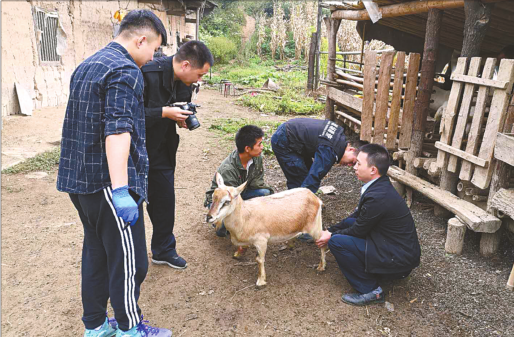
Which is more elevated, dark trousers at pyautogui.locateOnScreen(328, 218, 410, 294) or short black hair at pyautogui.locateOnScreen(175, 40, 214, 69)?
short black hair at pyautogui.locateOnScreen(175, 40, 214, 69)

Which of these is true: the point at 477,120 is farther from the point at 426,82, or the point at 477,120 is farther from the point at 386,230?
the point at 386,230

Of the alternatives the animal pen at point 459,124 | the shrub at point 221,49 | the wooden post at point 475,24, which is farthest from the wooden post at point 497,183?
the shrub at point 221,49

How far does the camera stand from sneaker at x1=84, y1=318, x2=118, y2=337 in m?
2.77

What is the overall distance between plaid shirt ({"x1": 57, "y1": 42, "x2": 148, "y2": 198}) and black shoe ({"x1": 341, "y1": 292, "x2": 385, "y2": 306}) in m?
2.23

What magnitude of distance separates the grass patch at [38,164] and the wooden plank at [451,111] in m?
6.36

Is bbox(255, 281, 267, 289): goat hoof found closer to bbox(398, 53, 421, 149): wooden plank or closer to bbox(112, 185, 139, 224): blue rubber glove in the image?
bbox(112, 185, 139, 224): blue rubber glove

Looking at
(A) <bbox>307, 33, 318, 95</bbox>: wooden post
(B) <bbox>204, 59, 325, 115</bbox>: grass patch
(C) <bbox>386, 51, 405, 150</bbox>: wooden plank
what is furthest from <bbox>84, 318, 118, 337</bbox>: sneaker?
(A) <bbox>307, 33, 318, 95</bbox>: wooden post

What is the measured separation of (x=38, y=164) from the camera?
6.67m

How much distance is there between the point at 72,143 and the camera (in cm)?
240

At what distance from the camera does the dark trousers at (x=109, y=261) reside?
7.84ft

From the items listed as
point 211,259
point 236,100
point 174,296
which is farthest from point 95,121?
point 236,100

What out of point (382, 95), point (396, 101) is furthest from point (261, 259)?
Result: point (382, 95)

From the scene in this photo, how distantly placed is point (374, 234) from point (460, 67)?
101 inches

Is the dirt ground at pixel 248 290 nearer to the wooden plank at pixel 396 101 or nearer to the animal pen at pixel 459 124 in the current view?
the animal pen at pixel 459 124
